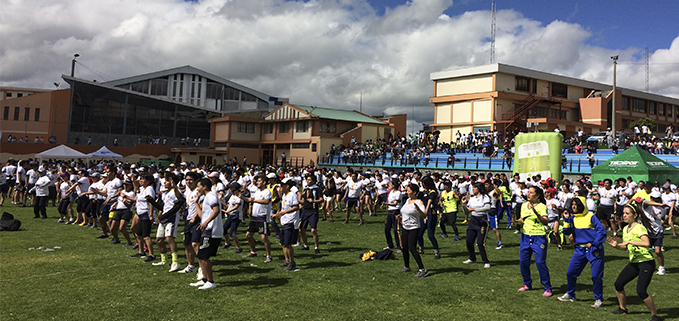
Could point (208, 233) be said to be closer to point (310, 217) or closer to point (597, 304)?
point (310, 217)

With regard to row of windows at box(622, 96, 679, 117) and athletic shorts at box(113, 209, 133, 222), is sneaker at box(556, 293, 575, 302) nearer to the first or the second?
athletic shorts at box(113, 209, 133, 222)

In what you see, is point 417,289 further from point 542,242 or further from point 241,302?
point 241,302

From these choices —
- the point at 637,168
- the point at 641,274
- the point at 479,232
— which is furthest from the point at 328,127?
the point at 641,274

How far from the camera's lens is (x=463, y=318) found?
6.02 metres

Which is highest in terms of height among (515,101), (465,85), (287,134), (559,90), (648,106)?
(648,106)

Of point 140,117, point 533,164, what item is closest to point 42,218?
point 533,164

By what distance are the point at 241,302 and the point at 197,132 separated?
53586 mm

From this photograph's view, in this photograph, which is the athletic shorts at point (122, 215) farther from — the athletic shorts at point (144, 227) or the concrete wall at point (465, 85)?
the concrete wall at point (465, 85)

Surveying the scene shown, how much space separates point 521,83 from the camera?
46.8 m

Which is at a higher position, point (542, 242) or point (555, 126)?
point (555, 126)

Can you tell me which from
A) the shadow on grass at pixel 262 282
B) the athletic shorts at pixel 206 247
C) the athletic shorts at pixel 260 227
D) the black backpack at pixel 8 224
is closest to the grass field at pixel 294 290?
the shadow on grass at pixel 262 282

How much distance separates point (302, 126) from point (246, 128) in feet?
26.7

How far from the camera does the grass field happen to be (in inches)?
239

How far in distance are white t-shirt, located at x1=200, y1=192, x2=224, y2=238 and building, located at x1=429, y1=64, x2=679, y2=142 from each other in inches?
1639
